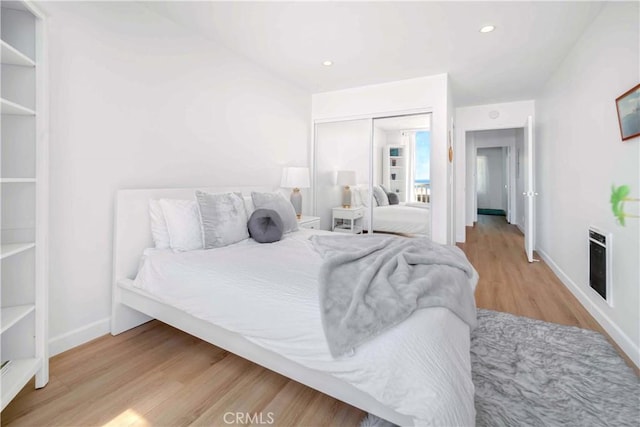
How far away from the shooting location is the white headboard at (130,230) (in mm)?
2162

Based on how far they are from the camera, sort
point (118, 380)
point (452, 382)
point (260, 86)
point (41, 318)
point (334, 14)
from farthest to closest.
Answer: point (260, 86)
point (334, 14)
point (118, 380)
point (41, 318)
point (452, 382)

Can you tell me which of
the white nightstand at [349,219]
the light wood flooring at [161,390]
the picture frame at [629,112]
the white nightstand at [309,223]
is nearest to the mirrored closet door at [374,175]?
the white nightstand at [349,219]

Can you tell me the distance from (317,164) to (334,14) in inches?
90.9

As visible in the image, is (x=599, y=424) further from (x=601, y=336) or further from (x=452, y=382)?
(x=601, y=336)

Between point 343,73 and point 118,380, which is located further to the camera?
point 343,73

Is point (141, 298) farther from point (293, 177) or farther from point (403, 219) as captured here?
point (403, 219)

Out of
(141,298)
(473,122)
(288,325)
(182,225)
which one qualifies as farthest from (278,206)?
(473,122)

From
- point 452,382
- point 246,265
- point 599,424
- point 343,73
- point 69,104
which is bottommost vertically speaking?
point 599,424

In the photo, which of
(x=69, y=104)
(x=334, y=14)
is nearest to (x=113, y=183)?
(x=69, y=104)

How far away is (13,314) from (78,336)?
2.06 feet

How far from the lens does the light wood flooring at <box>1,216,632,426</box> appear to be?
4.67 feet

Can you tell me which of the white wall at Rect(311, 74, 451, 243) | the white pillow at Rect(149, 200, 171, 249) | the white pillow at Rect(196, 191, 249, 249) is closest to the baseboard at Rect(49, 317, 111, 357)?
the white pillow at Rect(149, 200, 171, 249)

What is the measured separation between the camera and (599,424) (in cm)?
136

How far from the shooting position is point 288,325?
1.37m
